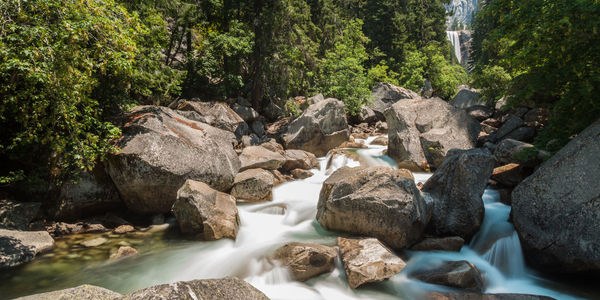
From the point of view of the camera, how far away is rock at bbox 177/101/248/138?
14273 mm

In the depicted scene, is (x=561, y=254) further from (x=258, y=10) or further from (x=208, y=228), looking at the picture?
(x=258, y=10)

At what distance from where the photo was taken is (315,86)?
22453 millimetres

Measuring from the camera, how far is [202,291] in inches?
109

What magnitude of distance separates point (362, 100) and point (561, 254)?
16.9 m

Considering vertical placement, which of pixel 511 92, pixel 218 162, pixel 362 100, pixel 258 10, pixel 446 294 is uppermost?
pixel 258 10

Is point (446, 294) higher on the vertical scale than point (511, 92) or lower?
lower

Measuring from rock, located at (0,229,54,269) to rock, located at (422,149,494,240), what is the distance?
8990mm

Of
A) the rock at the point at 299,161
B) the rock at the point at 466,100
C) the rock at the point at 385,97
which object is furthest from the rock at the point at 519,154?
the rock at the point at 385,97

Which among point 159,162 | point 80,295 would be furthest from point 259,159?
point 80,295

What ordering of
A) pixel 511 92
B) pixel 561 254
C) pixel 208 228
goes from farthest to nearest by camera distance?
pixel 511 92 < pixel 208 228 < pixel 561 254

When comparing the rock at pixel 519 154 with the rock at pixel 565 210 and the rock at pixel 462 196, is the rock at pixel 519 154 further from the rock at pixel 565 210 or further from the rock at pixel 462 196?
the rock at pixel 565 210

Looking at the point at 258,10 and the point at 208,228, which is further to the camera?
the point at 258,10

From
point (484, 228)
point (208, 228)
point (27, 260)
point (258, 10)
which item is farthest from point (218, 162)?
point (258, 10)

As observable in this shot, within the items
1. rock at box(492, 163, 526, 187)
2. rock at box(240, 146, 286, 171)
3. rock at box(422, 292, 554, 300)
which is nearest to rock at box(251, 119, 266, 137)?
rock at box(240, 146, 286, 171)
